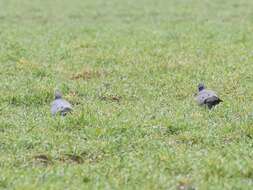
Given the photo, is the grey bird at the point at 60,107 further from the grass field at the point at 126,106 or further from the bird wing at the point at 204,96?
the bird wing at the point at 204,96

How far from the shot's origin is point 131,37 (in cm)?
2289

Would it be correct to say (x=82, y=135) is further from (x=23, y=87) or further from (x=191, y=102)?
(x=23, y=87)

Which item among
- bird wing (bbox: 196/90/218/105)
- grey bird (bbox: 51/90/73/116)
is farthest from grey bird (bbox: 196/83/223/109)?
grey bird (bbox: 51/90/73/116)

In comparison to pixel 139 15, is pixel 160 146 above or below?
above

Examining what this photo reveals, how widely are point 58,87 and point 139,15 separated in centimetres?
1562

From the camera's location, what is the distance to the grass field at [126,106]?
31.4 ft

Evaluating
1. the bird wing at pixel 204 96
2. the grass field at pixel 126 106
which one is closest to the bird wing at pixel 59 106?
the grass field at pixel 126 106

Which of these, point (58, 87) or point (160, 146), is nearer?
point (160, 146)

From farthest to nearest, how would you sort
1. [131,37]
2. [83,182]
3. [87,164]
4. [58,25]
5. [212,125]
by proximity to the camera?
[58,25], [131,37], [212,125], [87,164], [83,182]

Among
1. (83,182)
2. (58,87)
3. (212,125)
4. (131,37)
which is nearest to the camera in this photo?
(83,182)

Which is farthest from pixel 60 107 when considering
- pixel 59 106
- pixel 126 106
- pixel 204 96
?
pixel 204 96

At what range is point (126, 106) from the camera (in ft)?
44.5

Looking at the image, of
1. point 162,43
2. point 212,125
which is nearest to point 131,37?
point 162,43

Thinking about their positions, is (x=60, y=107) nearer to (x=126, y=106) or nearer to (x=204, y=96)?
(x=126, y=106)
